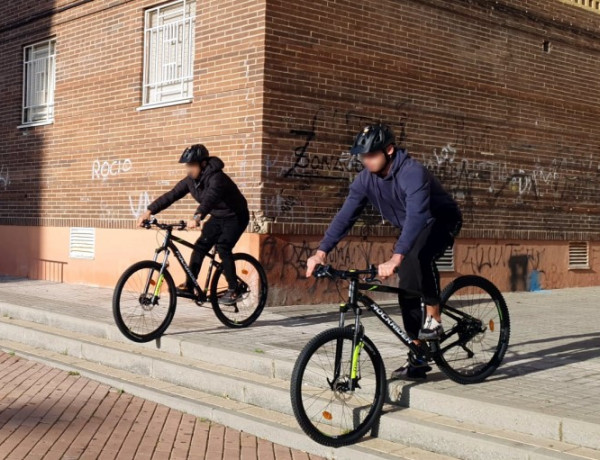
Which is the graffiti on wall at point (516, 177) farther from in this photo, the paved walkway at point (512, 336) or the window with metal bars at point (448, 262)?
the paved walkway at point (512, 336)

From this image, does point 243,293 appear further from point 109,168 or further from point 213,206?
point 109,168

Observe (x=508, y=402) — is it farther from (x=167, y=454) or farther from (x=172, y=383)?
(x=172, y=383)

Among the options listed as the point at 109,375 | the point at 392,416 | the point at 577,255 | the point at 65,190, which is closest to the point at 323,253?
the point at 392,416

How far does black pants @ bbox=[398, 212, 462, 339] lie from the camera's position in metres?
6.03

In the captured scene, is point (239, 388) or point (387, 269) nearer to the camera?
point (387, 269)

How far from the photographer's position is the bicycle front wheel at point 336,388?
536 cm

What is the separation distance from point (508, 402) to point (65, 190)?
1019 cm

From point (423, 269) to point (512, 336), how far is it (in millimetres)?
2977

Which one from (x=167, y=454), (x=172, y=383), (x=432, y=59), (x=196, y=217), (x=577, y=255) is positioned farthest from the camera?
(x=577, y=255)

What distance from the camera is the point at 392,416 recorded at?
18.9 ft

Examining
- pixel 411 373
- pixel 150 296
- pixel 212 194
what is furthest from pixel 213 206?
pixel 411 373

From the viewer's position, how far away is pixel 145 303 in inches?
321

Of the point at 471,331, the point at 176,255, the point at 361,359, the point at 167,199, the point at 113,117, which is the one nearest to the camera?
the point at 361,359

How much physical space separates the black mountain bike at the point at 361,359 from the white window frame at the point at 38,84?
10094mm
